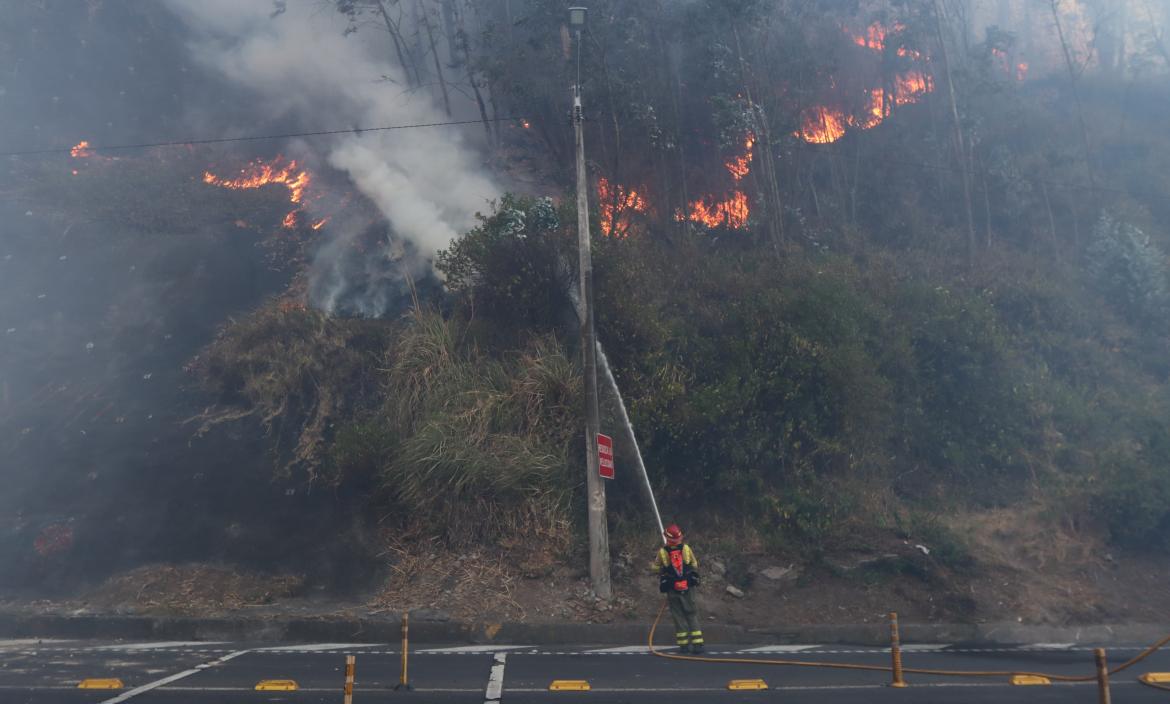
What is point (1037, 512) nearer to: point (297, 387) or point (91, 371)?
point (297, 387)

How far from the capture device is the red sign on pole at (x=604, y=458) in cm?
1188

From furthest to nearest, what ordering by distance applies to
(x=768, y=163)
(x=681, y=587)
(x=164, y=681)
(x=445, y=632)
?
(x=768, y=163) < (x=445, y=632) < (x=681, y=587) < (x=164, y=681)

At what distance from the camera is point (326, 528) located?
13.4 meters

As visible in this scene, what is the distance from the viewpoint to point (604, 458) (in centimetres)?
1193

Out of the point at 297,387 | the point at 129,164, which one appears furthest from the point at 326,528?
the point at 129,164

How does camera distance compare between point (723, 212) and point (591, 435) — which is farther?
point (723, 212)

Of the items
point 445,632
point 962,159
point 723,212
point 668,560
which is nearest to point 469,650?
point 445,632

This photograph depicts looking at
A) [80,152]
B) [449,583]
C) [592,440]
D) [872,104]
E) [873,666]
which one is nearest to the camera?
[873,666]

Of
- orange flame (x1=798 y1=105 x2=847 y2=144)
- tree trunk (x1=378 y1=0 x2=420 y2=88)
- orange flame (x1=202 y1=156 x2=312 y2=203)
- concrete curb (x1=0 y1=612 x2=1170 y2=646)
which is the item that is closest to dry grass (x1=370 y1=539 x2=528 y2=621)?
concrete curb (x1=0 y1=612 x2=1170 y2=646)

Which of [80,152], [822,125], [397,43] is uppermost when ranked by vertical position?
[397,43]

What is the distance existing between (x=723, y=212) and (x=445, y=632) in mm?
15827

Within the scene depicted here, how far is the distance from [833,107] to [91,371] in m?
23.5

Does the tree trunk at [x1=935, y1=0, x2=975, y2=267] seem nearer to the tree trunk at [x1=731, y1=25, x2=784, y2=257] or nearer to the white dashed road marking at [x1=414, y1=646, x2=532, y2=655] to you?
the tree trunk at [x1=731, y1=25, x2=784, y2=257]

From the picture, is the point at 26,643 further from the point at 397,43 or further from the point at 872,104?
the point at 872,104
